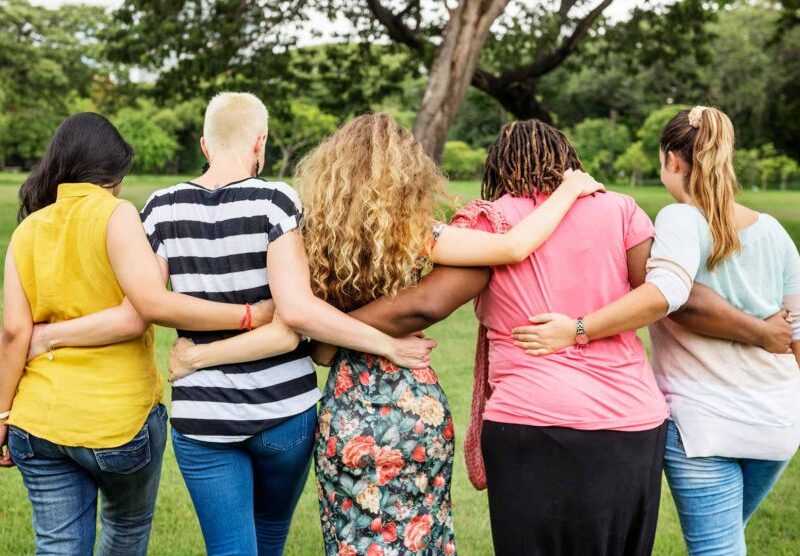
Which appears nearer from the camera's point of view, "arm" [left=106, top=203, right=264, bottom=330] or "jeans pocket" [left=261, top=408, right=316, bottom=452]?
"arm" [left=106, top=203, right=264, bottom=330]

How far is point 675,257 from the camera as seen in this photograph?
260cm

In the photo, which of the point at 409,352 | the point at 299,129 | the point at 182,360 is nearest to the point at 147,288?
the point at 182,360

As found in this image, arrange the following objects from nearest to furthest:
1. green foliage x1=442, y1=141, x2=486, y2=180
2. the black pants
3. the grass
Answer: the black pants
the grass
green foliage x1=442, y1=141, x2=486, y2=180

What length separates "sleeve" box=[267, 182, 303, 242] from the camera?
2.64 m

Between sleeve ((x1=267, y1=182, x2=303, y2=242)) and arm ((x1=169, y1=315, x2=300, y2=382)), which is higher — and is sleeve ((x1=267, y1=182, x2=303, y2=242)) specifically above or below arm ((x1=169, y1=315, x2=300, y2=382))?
above

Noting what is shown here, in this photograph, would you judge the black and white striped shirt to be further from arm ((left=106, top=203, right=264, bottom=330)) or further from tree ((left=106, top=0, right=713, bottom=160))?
tree ((left=106, top=0, right=713, bottom=160))

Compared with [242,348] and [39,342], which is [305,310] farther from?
[39,342]

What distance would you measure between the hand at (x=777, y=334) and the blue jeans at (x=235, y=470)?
1.41m

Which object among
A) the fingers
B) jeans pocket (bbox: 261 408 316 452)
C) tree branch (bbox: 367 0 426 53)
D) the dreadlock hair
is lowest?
jeans pocket (bbox: 261 408 316 452)

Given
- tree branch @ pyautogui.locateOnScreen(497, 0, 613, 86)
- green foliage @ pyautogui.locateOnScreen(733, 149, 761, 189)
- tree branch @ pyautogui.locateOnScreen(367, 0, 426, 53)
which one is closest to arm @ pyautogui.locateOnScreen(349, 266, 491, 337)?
tree branch @ pyautogui.locateOnScreen(367, 0, 426, 53)

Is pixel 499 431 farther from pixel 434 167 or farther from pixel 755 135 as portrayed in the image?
pixel 755 135

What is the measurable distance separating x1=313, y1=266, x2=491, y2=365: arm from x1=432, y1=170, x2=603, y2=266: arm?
48 millimetres

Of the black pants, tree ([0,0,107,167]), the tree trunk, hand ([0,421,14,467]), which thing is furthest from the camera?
tree ([0,0,107,167])

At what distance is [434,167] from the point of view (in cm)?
275
